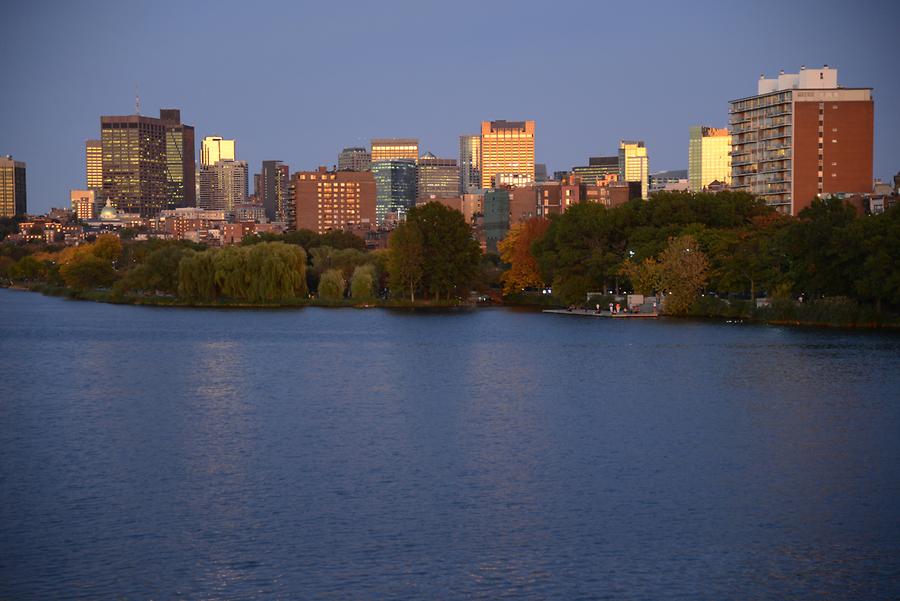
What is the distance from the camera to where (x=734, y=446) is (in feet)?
101

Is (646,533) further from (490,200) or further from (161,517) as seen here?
(490,200)

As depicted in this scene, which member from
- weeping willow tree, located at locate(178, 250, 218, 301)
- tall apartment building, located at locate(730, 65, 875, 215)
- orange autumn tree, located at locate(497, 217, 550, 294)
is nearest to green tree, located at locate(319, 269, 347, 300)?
weeping willow tree, located at locate(178, 250, 218, 301)

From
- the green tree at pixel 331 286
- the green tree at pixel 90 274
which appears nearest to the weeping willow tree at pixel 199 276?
the green tree at pixel 331 286

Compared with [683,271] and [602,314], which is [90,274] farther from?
[683,271]

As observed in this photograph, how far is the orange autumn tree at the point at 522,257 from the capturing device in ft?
338

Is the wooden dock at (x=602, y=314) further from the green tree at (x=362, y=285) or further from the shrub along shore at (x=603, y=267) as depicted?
the green tree at (x=362, y=285)

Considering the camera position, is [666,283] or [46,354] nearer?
[46,354]

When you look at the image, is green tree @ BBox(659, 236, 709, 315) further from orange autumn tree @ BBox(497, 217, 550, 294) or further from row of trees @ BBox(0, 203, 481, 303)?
row of trees @ BBox(0, 203, 481, 303)

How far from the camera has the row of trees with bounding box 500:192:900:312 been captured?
6588cm

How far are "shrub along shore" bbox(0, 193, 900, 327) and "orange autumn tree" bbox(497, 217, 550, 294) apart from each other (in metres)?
0.15

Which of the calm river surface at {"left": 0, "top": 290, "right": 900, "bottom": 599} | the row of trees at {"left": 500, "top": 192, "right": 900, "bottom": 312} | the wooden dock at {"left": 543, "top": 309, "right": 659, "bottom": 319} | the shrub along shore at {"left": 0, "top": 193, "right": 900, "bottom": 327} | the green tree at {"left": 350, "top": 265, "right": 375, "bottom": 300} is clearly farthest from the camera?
the green tree at {"left": 350, "top": 265, "right": 375, "bottom": 300}

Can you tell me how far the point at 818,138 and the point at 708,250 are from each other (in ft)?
139

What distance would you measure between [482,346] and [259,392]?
20.4 m

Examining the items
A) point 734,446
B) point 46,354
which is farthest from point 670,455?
point 46,354
